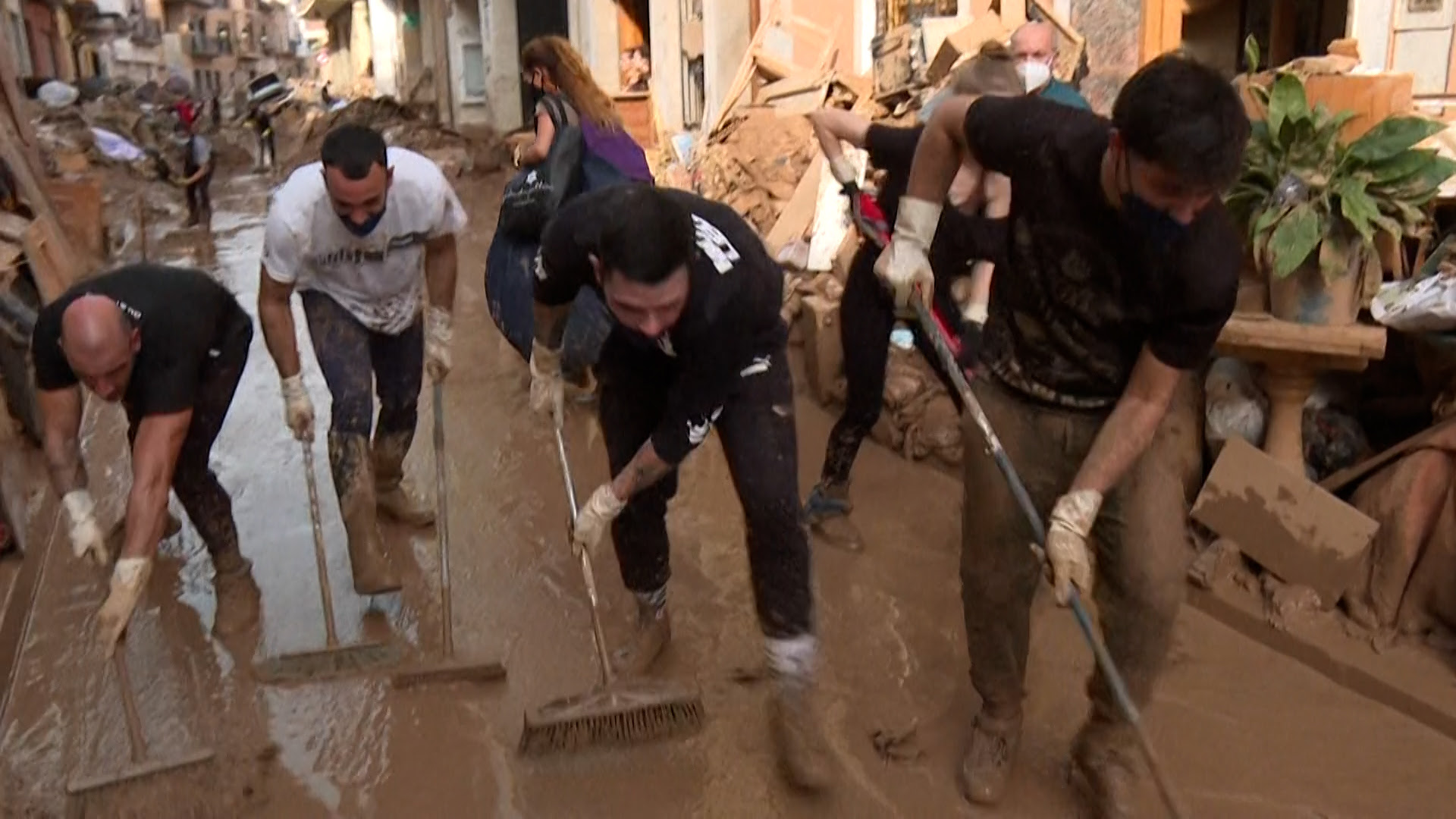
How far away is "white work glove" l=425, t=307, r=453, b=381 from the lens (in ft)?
14.4

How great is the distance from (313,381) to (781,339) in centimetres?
461

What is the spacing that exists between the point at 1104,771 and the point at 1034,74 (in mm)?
2789

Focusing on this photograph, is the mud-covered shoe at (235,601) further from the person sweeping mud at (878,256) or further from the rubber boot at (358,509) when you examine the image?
the person sweeping mud at (878,256)

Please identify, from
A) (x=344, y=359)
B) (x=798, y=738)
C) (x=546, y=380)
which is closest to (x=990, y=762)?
(x=798, y=738)

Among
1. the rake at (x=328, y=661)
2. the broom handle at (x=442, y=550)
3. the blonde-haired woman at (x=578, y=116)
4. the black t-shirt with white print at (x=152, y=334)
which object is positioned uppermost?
the blonde-haired woman at (x=578, y=116)

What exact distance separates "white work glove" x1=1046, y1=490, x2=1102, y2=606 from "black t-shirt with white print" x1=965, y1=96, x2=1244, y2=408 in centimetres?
27

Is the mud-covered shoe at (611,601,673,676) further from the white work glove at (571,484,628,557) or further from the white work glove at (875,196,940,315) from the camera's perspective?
the white work glove at (875,196,940,315)

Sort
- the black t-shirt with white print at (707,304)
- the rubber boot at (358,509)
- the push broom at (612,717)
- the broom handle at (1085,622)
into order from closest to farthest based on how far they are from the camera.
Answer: the broom handle at (1085,622) → the black t-shirt with white print at (707,304) → the push broom at (612,717) → the rubber boot at (358,509)

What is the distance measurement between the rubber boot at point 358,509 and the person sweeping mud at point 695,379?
1.01 meters

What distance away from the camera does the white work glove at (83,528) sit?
3502 mm

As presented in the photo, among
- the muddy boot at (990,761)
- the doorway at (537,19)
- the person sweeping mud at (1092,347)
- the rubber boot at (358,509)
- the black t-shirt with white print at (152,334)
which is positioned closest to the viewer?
the person sweeping mud at (1092,347)

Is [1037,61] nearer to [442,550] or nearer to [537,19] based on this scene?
[442,550]

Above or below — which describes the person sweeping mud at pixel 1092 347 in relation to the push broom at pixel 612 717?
above

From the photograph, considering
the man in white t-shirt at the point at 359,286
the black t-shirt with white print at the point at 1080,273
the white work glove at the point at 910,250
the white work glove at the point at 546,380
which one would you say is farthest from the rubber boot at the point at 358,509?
the black t-shirt with white print at the point at 1080,273
